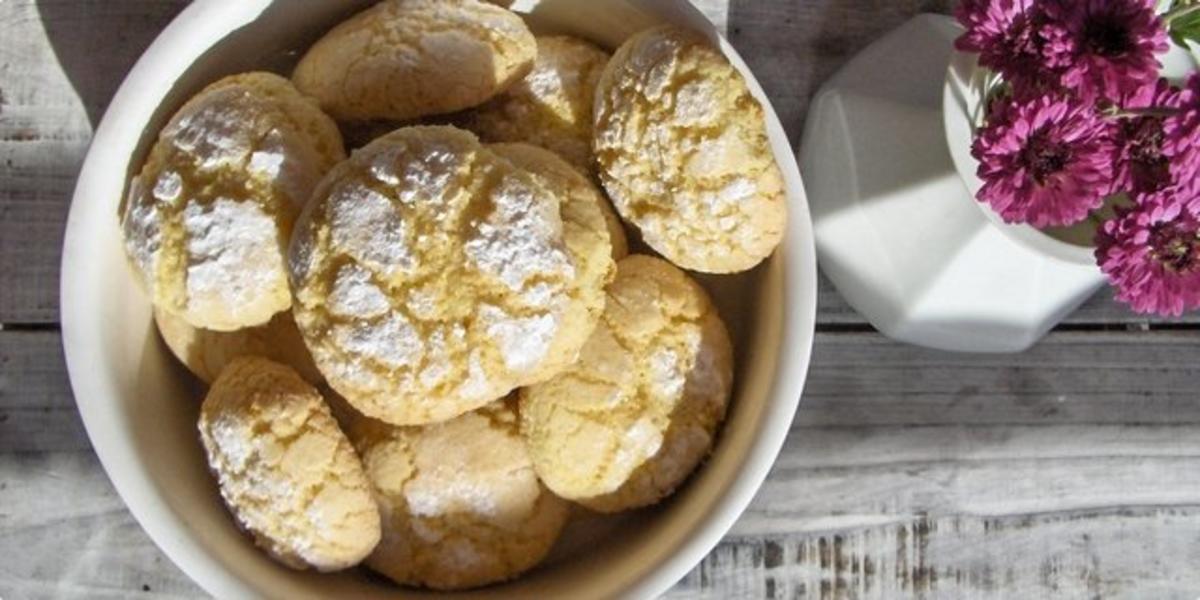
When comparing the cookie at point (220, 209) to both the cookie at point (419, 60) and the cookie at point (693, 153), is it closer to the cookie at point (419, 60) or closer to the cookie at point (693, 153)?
the cookie at point (419, 60)

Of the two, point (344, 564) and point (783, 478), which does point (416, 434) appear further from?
point (783, 478)

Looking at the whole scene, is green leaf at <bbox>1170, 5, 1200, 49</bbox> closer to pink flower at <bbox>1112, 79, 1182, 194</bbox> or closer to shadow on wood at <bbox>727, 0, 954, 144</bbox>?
pink flower at <bbox>1112, 79, 1182, 194</bbox>

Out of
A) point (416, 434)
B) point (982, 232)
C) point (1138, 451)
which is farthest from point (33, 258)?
point (1138, 451)

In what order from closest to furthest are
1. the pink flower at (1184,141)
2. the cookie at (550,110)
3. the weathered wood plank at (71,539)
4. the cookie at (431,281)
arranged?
the pink flower at (1184,141)
the cookie at (431,281)
the cookie at (550,110)
the weathered wood plank at (71,539)

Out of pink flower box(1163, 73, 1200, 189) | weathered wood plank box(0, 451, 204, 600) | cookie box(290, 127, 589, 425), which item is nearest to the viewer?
pink flower box(1163, 73, 1200, 189)

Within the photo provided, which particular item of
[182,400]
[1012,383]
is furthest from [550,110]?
[1012,383]

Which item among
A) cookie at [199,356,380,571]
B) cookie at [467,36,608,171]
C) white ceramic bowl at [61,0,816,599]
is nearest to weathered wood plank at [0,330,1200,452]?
white ceramic bowl at [61,0,816,599]

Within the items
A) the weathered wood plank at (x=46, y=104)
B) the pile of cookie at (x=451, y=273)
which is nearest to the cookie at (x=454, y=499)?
the pile of cookie at (x=451, y=273)
